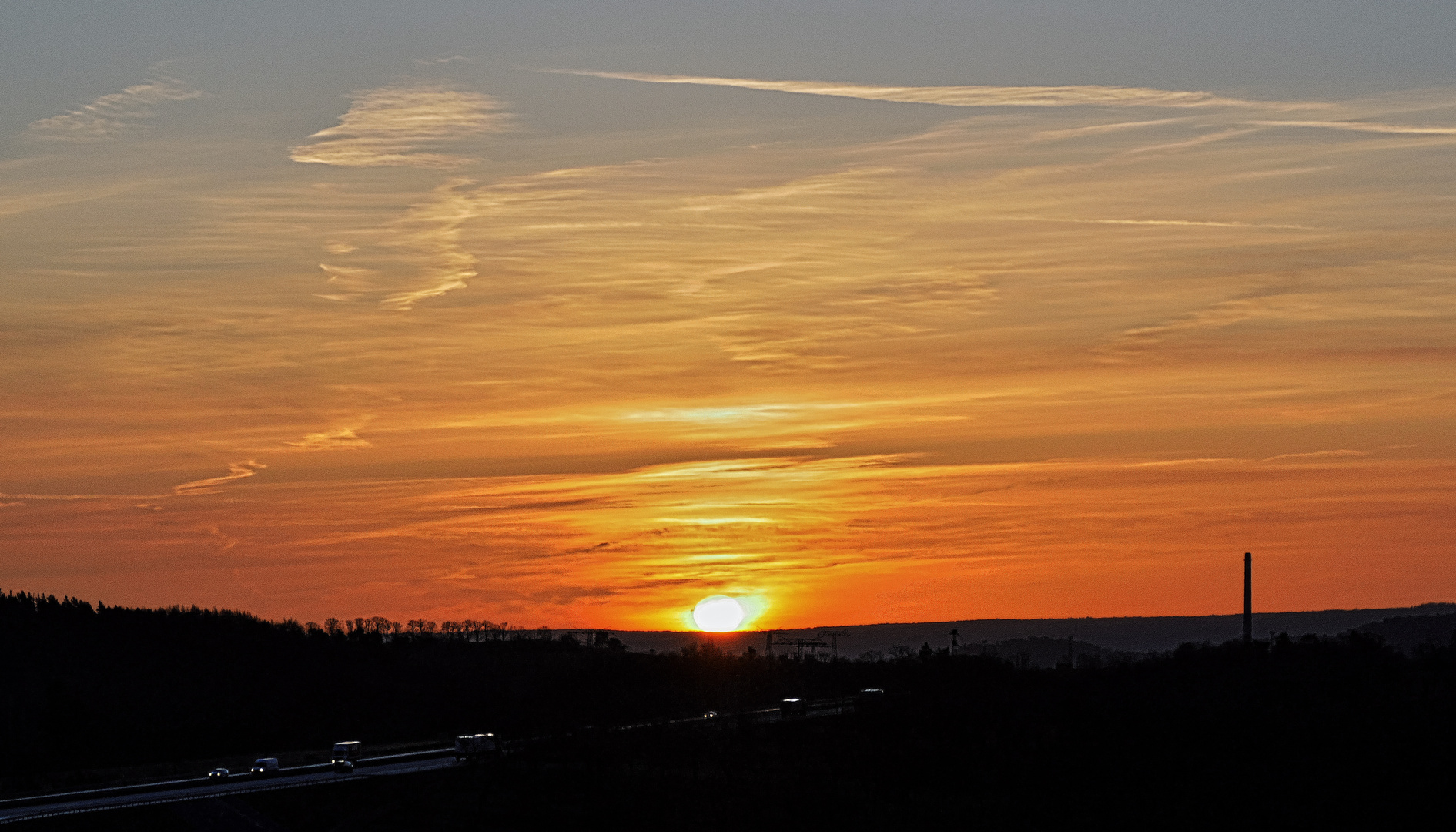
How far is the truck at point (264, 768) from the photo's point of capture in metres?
85.9

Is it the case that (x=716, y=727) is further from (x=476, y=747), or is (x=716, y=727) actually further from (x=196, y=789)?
(x=196, y=789)

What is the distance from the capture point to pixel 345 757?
8862 cm

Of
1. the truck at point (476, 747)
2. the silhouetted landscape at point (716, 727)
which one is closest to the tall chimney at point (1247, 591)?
the silhouetted landscape at point (716, 727)

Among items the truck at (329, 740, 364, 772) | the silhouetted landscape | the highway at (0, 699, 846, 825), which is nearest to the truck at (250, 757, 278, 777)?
the highway at (0, 699, 846, 825)

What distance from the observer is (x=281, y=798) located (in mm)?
74812

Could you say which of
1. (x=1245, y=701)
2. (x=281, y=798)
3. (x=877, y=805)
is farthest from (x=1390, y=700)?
(x=281, y=798)

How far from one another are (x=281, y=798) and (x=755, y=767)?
2800 centimetres

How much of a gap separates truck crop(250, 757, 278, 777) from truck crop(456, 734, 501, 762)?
30.7 ft

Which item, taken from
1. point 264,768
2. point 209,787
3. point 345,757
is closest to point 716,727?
point 345,757

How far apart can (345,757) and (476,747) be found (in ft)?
22.9

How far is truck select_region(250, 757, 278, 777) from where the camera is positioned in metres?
85.9

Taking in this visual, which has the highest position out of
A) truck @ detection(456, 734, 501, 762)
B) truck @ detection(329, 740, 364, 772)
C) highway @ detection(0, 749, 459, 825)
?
truck @ detection(456, 734, 501, 762)

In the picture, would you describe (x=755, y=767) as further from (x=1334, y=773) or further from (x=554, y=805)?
(x=1334, y=773)

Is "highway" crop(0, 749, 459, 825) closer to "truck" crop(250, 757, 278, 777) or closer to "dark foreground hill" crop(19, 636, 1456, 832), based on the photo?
"truck" crop(250, 757, 278, 777)
